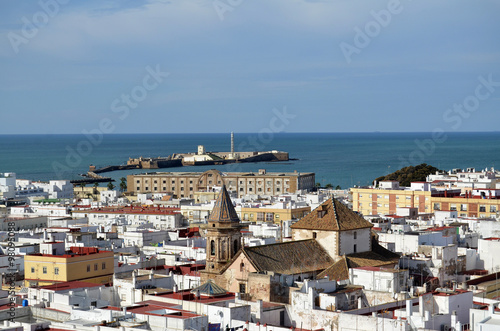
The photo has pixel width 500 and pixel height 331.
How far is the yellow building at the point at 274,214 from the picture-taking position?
65750 millimetres

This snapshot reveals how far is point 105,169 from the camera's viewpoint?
187 metres

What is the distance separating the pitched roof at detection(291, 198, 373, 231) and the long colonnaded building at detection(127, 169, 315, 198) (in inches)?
2741

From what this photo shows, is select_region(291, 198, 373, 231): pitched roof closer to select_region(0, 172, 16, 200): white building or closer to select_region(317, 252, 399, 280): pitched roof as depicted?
select_region(317, 252, 399, 280): pitched roof

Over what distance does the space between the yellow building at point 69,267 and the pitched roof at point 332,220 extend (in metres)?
8.30

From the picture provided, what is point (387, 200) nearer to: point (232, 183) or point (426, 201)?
point (426, 201)

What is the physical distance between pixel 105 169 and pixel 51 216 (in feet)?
391

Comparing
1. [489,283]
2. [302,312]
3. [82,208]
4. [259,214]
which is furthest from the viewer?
[82,208]

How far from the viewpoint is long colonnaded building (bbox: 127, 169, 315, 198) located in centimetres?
11006

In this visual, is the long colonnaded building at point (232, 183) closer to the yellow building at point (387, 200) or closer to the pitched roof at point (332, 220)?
the yellow building at point (387, 200)

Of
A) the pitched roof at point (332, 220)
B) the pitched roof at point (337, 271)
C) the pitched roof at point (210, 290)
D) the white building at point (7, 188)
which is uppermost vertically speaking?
the white building at point (7, 188)

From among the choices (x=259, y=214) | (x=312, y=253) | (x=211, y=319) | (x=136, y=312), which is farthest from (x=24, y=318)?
(x=259, y=214)

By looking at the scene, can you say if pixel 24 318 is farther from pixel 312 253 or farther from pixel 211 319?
pixel 312 253

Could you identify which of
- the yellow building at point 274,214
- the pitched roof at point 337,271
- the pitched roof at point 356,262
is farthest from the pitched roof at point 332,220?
the yellow building at point 274,214

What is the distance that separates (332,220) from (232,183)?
76.0 m
